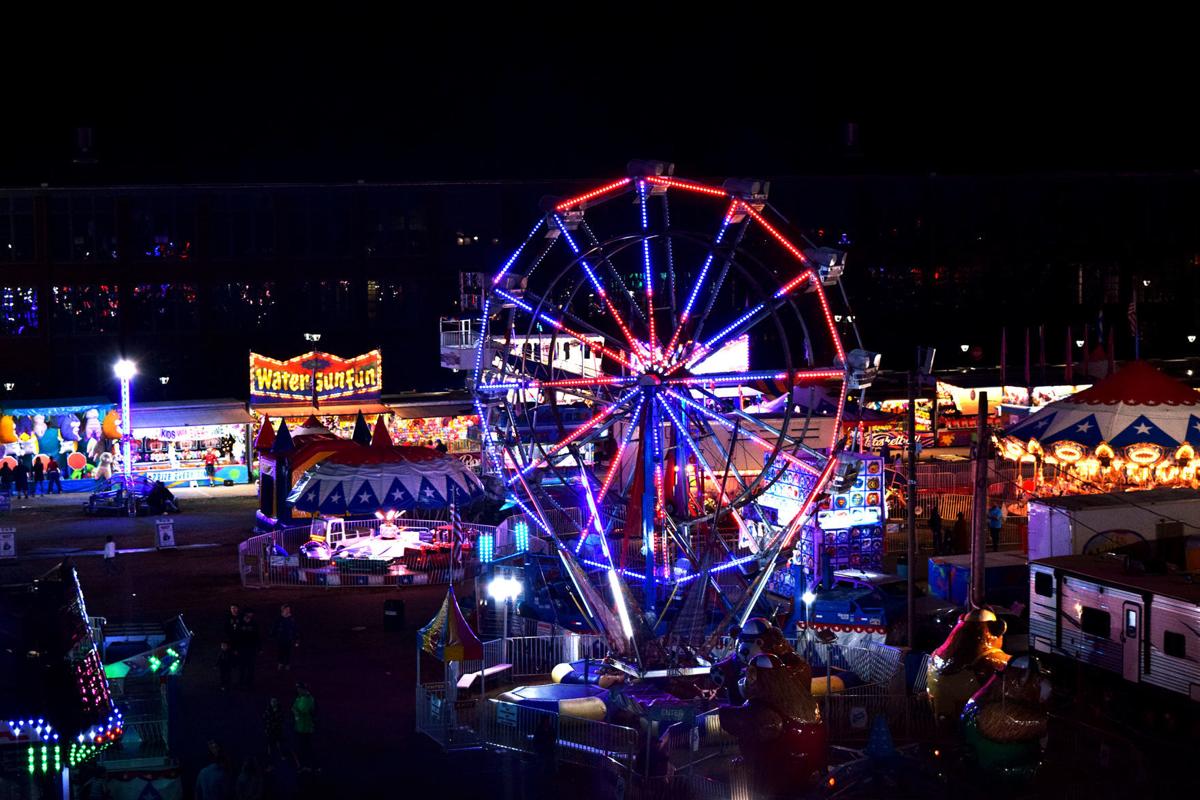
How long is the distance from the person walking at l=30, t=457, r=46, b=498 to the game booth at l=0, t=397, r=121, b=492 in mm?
152

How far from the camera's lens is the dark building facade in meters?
54.5

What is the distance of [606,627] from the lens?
75.6ft

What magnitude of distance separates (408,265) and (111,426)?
16285mm

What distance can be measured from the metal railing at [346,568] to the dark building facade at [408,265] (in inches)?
947

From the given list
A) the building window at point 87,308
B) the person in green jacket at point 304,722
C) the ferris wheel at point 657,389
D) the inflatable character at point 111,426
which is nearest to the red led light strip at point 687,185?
the ferris wheel at point 657,389

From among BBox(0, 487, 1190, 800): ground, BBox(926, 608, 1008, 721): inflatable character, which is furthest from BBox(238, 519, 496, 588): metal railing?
BBox(926, 608, 1008, 721): inflatable character

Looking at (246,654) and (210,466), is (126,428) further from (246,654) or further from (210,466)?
(246,654)

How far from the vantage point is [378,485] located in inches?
1286

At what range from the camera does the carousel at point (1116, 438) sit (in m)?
33.5

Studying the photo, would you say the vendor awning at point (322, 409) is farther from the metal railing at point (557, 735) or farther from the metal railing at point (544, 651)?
the metal railing at point (557, 735)

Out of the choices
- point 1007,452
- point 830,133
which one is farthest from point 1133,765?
point 830,133

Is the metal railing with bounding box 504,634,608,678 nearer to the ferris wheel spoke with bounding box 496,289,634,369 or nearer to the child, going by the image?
the child

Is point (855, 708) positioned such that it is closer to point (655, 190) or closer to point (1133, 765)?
point (1133, 765)

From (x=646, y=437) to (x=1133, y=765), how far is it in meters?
8.73
